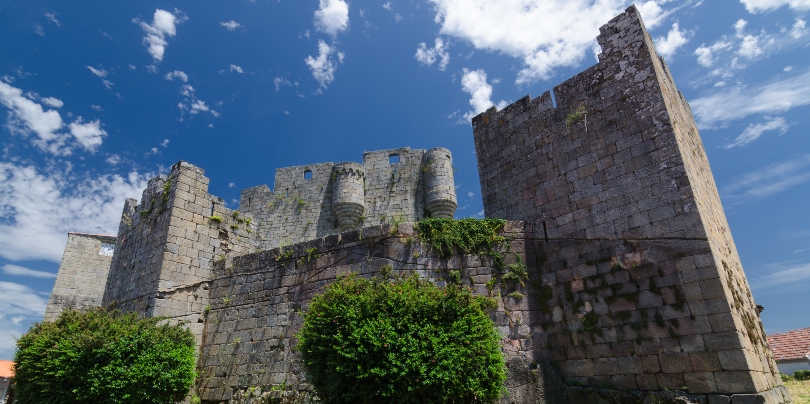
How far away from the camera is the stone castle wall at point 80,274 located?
64.0 feet

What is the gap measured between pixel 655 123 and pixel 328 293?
621 cm

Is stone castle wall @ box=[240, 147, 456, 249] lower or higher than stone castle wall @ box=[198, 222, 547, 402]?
higher

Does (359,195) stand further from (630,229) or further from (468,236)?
(630,229)

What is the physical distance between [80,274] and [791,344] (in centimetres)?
2902

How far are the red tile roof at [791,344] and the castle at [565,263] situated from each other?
11213 millimetres

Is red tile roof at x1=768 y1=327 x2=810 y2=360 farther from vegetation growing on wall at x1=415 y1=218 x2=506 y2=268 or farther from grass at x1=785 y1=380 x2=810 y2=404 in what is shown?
vegetation growing on wall at x1=415 y1=218 x2=506 y2=268

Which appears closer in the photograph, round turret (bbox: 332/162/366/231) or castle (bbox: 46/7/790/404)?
castle (bbox: 46/7/790/404)

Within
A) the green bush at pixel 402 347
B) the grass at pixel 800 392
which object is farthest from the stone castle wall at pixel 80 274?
the grass at pixel 800 392

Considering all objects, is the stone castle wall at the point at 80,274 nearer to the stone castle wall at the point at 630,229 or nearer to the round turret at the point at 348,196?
the round turret at the point at 348,196

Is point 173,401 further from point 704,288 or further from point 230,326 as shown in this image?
point 704,288

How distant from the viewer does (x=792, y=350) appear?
16609mm

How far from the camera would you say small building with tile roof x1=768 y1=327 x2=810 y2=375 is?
15.6m

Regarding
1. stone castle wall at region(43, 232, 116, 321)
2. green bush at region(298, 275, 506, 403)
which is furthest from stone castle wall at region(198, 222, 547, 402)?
stone castle wall at region(43, 232, 116, 321)

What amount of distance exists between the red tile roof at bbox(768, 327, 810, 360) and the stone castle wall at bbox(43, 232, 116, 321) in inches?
1073
